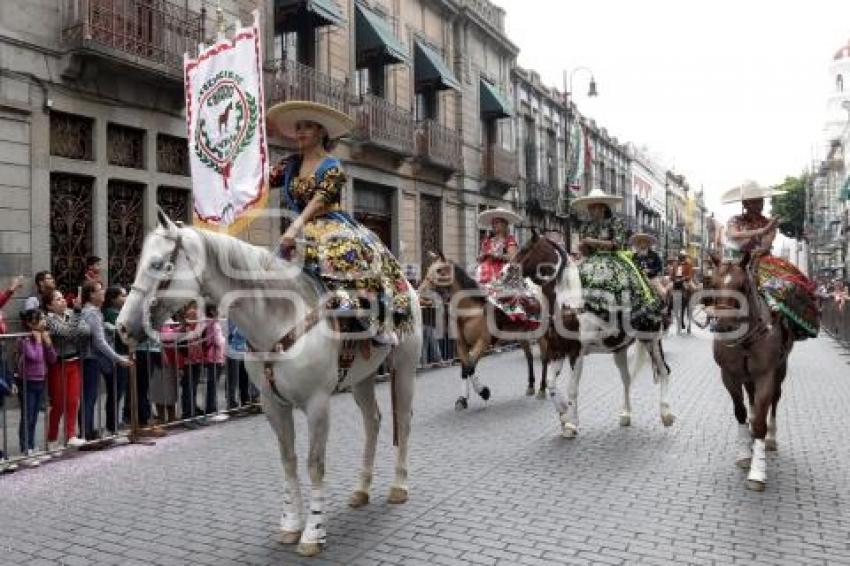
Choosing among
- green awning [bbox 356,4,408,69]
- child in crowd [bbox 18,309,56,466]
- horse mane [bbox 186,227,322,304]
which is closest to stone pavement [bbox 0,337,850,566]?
child in crowd [bbox 18,309,56,466]

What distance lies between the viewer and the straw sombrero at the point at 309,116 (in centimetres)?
496

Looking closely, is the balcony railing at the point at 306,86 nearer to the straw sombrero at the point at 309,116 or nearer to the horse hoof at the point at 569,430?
the horse hoof at the point at 569,430

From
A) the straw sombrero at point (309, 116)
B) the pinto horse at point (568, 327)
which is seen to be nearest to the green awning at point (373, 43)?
the pinto horse at point (568, 327)

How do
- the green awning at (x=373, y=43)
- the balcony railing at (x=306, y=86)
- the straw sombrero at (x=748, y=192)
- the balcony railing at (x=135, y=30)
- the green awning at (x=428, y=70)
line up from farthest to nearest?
the green awning at (x=428, y=70) < the green awning at (x=373, y=43) < the balcony railing at (x=306, y=86) < the balcony railing at (x=135, y=30) < the straw sombrero at (x=748, y=192)

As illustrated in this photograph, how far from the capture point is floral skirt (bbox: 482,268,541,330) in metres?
10.5

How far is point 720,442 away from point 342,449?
3817mm

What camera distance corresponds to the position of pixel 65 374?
7883mm

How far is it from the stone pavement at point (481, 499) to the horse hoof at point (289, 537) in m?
0.09

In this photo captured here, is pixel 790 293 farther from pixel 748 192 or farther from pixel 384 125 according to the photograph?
pixel 384 125

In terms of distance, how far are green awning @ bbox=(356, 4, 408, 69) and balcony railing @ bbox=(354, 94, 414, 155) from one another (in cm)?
111

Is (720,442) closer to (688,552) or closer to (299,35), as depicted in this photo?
(688,552)

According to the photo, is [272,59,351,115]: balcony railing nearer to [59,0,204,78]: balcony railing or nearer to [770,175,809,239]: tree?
[59,0,204,78]: balcony railing

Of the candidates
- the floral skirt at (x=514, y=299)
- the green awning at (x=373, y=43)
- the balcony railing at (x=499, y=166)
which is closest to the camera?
the floral skirt at (x=514, y=299)

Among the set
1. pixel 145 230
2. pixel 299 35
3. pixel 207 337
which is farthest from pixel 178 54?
pixel 207 337
